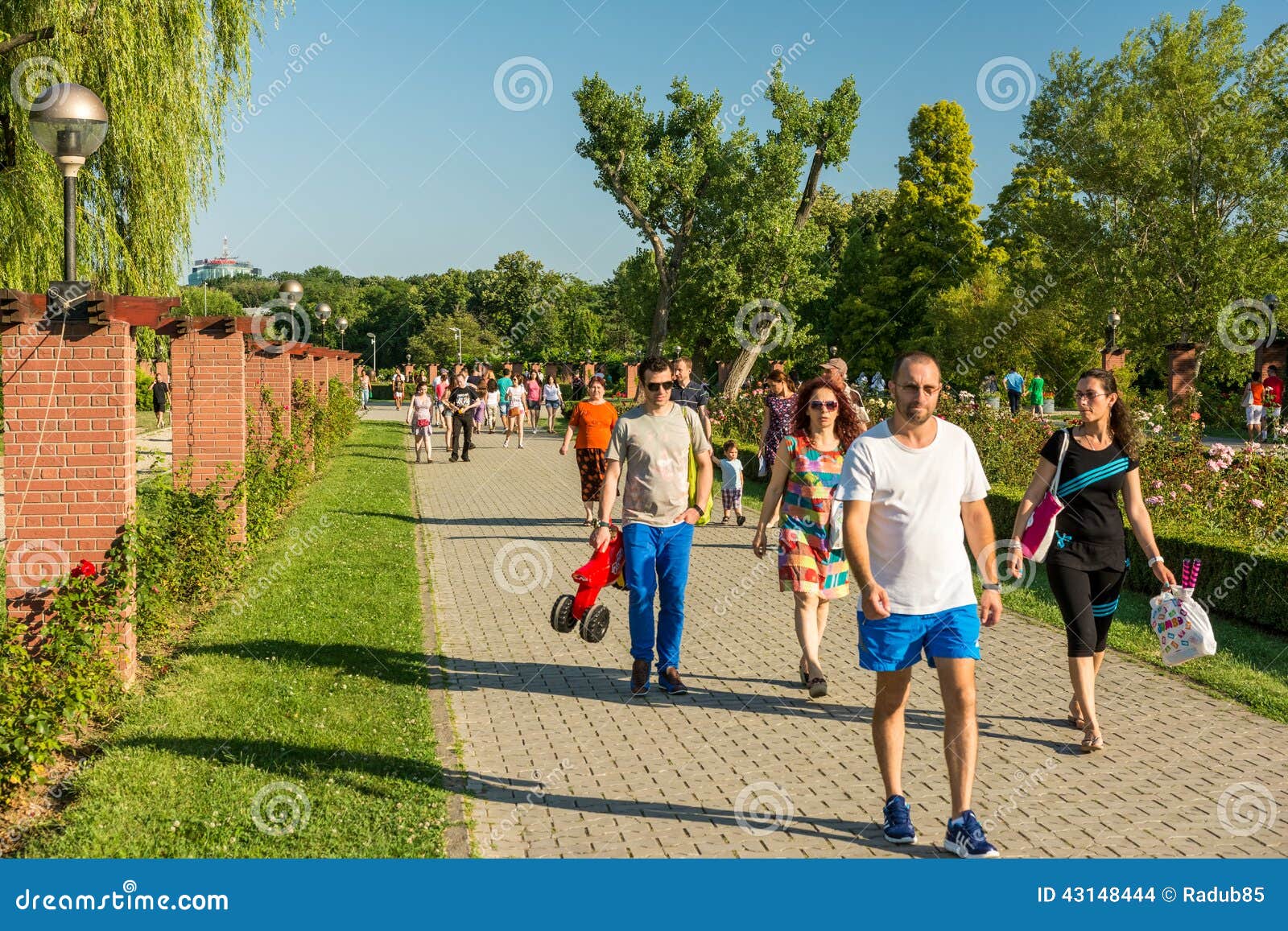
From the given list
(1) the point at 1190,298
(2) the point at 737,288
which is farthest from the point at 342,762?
(1) the point at 1190,298

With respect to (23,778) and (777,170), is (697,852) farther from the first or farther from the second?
(777,170)

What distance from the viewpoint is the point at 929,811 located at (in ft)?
16.0

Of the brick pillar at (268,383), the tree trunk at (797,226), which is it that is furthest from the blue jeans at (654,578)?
the tree trunk at (797,226)

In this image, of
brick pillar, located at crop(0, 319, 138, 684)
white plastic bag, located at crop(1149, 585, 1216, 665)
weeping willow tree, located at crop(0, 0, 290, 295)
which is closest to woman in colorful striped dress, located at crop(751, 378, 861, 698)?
white plastic bag, located at crop(1149, 585, 1216, 665)

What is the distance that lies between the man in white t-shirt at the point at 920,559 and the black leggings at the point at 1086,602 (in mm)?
1556

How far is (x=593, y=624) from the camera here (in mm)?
6797

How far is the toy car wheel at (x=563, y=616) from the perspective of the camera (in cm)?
690

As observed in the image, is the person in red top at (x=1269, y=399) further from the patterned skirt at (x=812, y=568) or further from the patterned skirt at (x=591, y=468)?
the patterned skirt at (x=812, y=568)

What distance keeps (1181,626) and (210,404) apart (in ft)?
28.0

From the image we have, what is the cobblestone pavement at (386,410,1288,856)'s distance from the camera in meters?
4.62

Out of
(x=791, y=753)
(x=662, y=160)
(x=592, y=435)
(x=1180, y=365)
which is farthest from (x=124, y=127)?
(x=1180, y=365)

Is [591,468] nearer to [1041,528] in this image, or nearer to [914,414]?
[1041,528]

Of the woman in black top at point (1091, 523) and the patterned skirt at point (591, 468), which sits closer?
the woman in black top at point (1091, 523)

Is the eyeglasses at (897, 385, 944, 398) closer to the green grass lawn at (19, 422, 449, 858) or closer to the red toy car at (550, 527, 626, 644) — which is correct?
the green grass lawn at (19, 422, 449, 858)
